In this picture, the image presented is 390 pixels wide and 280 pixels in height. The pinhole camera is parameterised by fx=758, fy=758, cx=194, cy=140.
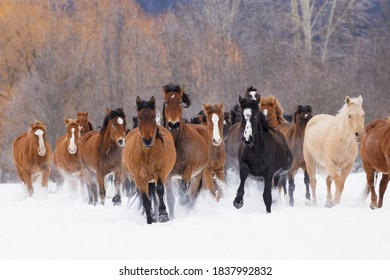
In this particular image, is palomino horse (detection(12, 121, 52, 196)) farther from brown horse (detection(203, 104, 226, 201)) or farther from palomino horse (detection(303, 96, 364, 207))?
palomino horse (detection(303, 96, 364, 207))

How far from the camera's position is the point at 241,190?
11.7m

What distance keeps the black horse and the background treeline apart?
19.7 metres

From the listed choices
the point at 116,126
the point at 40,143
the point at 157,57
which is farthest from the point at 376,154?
the point at 157,57

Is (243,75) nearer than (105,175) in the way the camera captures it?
No

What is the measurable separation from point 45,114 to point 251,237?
26128mm

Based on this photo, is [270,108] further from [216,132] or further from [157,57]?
[157,57]

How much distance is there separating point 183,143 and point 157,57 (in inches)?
1047

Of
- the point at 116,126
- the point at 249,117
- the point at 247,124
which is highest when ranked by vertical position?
the point at 249,117

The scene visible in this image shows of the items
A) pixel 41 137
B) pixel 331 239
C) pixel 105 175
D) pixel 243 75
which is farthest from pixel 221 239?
pixel 243 75

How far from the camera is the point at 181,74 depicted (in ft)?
123

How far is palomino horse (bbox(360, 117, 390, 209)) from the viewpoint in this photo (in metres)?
12.7

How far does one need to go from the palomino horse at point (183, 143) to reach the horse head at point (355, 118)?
98.0 inches

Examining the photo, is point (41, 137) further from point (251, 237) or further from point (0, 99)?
point (0, 99)

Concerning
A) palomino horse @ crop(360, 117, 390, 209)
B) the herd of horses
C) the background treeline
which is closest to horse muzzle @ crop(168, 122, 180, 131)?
the herd of horses
